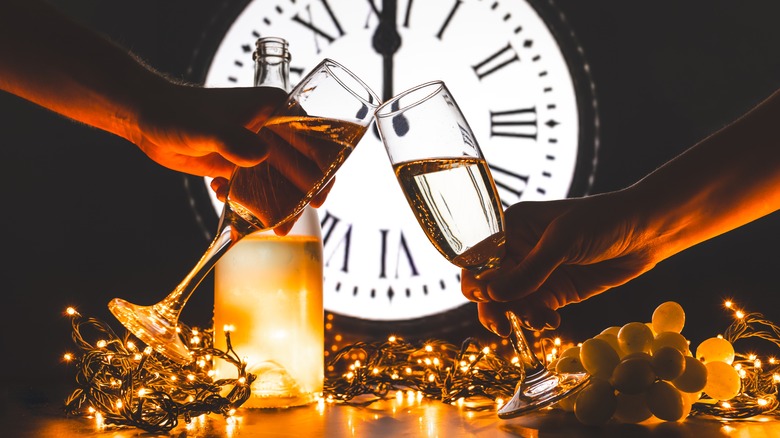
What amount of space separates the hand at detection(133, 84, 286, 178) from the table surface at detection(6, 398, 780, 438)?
0.32 metres

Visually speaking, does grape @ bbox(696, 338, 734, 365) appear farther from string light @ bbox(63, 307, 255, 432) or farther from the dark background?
the dark background

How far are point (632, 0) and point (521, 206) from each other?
94 cm

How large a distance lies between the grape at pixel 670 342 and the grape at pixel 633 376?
0.08 meters

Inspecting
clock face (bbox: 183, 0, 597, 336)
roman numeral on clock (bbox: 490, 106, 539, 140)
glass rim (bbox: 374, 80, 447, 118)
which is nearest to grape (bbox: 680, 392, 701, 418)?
glass rim (bbox: 374, 80, 447, 118)

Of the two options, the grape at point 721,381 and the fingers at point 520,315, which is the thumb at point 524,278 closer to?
the fingers at point 520,315

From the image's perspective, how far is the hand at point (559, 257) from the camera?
81 cm

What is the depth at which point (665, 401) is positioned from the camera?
799mm

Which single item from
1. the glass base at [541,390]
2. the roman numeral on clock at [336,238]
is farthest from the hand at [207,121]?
the roman numeral on clock at [336,238]

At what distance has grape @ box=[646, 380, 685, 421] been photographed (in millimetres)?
798

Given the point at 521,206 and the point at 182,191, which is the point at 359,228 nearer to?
the point at 182,191

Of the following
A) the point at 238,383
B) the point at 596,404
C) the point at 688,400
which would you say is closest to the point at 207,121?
the point at 238,383

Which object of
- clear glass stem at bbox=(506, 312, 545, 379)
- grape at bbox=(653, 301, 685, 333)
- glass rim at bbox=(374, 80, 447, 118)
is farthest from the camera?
grape at bbox=(653, 301, 685, 333)

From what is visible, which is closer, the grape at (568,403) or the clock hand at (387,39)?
the grape at (568,403)

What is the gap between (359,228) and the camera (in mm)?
1603
